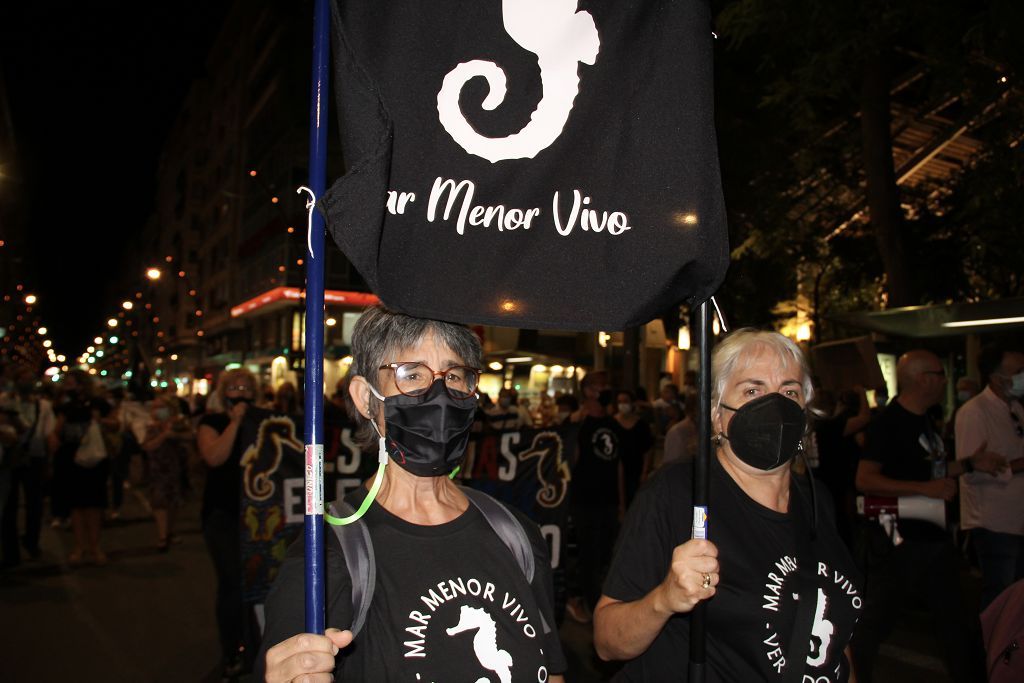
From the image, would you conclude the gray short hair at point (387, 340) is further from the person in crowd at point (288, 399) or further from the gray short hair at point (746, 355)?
the person in crowd at point (288, 399)

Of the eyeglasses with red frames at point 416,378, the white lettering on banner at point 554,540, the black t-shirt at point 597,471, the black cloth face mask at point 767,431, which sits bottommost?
the white lettering on banner at point 554,540

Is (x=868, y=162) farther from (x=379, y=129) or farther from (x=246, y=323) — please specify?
(x=246, y=323)

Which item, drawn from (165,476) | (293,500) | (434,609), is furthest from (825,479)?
(165,476)

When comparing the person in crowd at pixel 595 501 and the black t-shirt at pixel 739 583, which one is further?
the person in crowd at pixel 595 501

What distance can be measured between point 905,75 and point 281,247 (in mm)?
28786

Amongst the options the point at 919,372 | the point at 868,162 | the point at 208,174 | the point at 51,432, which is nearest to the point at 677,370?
the point at 868,162

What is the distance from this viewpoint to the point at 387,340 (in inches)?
89.7

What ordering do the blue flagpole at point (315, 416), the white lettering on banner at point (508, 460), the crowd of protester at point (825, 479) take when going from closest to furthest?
the blue flagpole at point (315, 416) < the crowd of protester at point (825, 479) < the white lettering on banner at point (508, 460)

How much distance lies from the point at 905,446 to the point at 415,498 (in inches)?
167

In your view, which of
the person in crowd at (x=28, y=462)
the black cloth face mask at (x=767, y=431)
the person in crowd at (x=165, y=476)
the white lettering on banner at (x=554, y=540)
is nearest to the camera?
the black cloth face mask at (x=767, y=431)

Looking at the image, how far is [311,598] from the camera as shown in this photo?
172 cm

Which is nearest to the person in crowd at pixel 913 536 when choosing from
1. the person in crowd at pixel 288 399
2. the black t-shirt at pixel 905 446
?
the black t-shirt at pixel 905 446

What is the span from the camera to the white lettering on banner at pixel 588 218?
1.95m

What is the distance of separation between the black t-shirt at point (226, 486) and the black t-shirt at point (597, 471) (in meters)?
3.26
